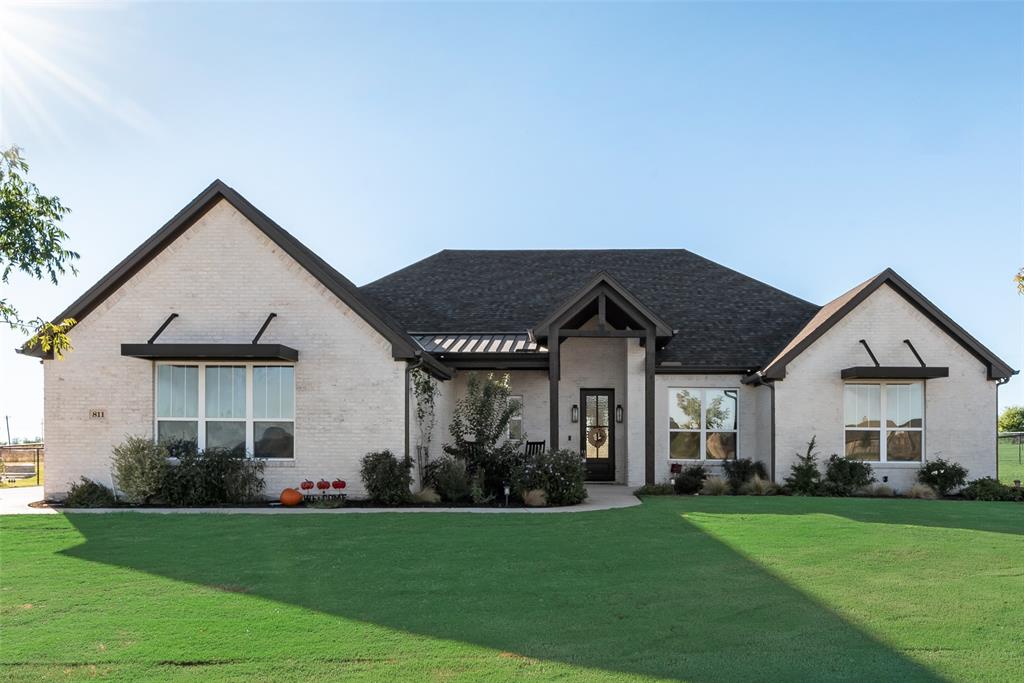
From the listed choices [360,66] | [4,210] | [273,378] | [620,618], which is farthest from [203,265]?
[620,618]

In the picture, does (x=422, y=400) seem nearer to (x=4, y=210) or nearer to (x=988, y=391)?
(x=4, y=210)

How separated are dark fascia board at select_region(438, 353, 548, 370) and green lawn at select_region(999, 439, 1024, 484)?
1366 cm

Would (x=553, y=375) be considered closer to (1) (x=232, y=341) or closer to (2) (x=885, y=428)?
(1) (x=232, y=341)

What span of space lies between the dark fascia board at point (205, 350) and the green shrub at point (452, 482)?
12.7 ft

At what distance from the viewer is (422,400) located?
18047 mm

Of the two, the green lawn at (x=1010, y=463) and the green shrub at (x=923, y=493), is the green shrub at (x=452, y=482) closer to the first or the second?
the green shrub at (x=923, y=493)

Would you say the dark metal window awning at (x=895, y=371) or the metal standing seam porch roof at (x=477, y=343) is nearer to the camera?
the dark metal window awning at (x=895, y=371)

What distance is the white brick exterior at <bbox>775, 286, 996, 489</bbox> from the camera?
62.8ft

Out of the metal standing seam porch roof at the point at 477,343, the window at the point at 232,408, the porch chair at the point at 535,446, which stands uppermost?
the metal standing seam porch roof at the point at 477,343

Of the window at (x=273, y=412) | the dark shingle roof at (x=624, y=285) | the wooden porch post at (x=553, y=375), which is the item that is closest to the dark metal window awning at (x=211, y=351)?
the window at (x=273, y=412)

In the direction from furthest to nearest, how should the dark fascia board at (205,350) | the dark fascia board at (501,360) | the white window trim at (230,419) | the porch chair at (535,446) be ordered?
the porch chair at (535,446), the dark fascia board at (501,360), the white window trim at (230,419), the dark fascia board at (205,350)

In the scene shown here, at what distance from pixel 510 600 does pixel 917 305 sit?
15.1 metres

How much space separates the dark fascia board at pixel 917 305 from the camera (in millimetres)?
18938

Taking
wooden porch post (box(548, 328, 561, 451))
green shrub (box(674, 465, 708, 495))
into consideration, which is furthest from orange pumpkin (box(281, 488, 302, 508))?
green shrub (box(674, 465, 708, 495))
